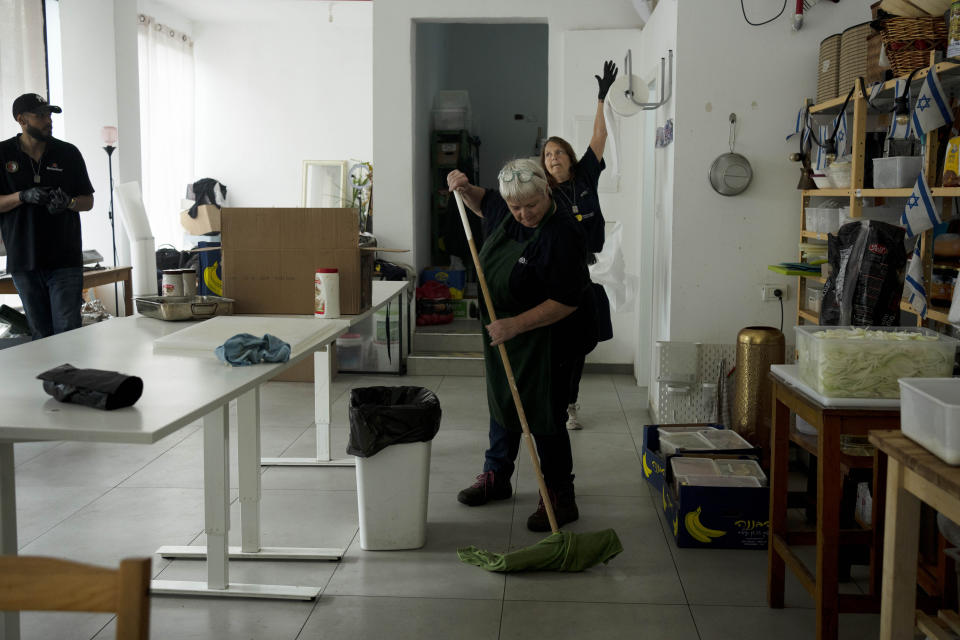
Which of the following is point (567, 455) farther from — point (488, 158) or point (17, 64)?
point (488, 158)

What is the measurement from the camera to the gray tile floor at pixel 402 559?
8.89 ft

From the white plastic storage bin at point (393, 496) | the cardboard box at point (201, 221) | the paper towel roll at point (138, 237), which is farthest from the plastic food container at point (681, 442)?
the cardboard box at point (201, 221)

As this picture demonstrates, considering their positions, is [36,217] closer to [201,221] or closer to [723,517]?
[723,517]

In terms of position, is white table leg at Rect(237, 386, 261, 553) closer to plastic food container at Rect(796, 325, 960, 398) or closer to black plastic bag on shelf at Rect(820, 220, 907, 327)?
plastic food container at Rect(796, 325, 960, 398)

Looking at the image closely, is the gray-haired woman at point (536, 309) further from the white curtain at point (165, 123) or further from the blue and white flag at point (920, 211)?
the white curtain at point (165, 123)

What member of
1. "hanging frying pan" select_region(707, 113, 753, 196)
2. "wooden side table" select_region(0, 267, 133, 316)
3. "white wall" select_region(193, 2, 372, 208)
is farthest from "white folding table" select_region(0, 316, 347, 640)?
"white wall" select_region(193, 2, 372, 208)

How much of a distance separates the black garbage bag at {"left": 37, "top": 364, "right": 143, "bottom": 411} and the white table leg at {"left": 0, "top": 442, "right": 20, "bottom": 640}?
161 millimetres

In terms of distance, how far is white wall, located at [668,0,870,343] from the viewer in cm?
445

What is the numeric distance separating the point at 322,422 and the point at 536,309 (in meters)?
1.45

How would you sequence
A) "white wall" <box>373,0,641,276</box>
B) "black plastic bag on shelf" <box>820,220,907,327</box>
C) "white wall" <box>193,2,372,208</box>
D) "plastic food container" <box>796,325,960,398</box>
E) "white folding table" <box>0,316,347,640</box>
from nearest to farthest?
"white folding table" <box>0,316,347,640</box>
"plastic food container" <box>796,325,960,398</box>
"black plastic bag on shelf" <box>820,220,907,327</box>
"white wall" <box>373,0,641,276</box>
"white wall" <box>193,2,372,208</box>

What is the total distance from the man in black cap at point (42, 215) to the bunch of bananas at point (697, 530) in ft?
11.7

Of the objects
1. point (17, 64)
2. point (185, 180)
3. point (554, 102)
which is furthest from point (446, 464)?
point (185, 180)

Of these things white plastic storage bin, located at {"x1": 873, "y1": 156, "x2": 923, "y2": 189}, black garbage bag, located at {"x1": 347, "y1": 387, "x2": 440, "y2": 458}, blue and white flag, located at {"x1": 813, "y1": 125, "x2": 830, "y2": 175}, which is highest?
blue and white flag, located at {"x1": 813, "y1": 125, "x2": 830, "y2": 175}

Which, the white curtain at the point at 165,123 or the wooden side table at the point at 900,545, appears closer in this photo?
the wooden side table at the point at 900,545
